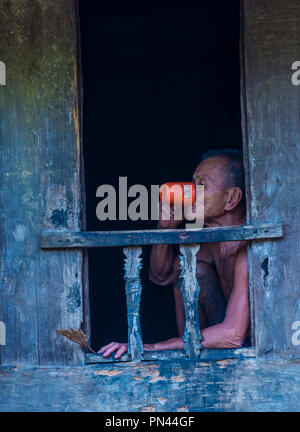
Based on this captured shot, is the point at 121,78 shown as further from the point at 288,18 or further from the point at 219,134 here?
the point at 288,18

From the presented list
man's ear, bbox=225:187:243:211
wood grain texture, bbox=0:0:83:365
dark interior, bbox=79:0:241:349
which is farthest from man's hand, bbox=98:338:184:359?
dark interior, bbox=79:0:241:349

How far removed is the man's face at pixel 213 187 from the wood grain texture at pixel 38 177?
899 millimetres

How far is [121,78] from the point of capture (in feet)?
18.2

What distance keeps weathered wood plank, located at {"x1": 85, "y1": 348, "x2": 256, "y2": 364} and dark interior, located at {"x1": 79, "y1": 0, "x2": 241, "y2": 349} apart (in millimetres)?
1816

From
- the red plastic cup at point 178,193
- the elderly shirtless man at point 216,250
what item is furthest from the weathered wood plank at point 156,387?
the red plastic cup at point 178,193

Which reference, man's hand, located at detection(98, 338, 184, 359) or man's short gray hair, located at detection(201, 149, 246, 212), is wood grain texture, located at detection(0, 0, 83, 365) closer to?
man's hand, located at detection(98, 338, 184, 359)

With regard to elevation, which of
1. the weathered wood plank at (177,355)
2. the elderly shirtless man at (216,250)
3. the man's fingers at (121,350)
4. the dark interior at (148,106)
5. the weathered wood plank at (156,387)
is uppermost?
the dark interior at (148,106)

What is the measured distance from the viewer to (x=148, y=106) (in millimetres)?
5750

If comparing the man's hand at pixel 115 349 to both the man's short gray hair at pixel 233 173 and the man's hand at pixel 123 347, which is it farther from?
the man's short gray hair at pixel 233 173

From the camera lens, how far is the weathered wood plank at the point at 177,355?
2.80m

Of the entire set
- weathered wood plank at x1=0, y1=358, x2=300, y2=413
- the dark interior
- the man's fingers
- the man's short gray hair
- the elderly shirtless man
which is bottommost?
weathered wood plank at x1=0, y1=358, x2=300, y2=413

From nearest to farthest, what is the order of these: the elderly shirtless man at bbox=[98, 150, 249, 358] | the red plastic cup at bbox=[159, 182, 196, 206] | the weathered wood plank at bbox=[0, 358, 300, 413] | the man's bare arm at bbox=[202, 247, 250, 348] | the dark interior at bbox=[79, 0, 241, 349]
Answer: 1. the weathered wood plank at bbox=[0, 358, 300, 413]
2. the man's bare arm at bbox=[202, 247, 250, 348]
3. the red plastic cup at bbox=[159, 182, 196, 206]
4. the elderly shirtless man at bbox=[98, 150, 249, 358]
5. the dark interior at bbox=[79, 0, 241, 349]

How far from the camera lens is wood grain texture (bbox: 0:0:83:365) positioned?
2777 mm

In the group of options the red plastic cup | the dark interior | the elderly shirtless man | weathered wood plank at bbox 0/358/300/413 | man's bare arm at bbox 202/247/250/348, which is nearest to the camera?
weathered wood plank at bbox 0/358/300/413
